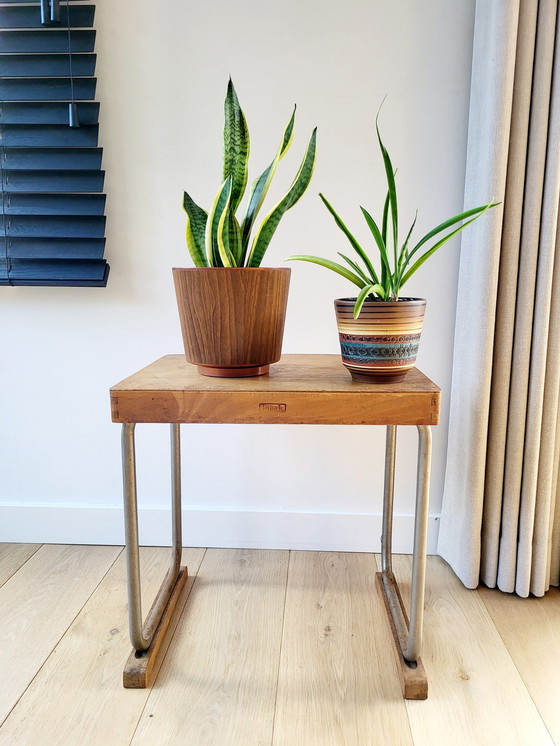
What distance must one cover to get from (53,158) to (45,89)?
169mm

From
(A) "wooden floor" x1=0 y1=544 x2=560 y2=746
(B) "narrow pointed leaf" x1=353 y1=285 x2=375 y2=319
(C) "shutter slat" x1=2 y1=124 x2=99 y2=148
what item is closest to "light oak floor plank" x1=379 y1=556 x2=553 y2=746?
(A) "wooden floor" x1=0 y1=544 x2=560 y2=746

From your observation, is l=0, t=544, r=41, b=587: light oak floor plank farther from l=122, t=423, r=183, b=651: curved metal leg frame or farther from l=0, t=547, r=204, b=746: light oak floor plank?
l=122, t=423, r=183, b=651: curved metal leg frame

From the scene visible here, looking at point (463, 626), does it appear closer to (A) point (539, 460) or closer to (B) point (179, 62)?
(A) point (539, 460)

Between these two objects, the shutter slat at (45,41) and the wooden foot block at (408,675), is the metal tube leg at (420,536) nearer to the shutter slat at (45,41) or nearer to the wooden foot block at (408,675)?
the wooden foot block at (408,675)

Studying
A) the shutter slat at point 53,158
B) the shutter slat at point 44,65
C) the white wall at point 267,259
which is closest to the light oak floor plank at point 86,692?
the white wall at point 267,259

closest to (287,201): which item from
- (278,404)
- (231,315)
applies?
(231,315)

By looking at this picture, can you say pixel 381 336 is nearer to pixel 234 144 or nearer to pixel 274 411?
pixel 274 411

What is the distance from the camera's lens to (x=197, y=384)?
106 cm

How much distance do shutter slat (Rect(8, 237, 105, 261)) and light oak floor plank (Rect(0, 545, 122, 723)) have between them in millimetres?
828

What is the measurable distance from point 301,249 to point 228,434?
0.55 metres

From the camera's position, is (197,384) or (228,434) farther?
(228,434)

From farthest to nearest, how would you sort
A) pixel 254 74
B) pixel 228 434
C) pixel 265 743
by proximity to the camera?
pixel 228 434 → pixel 254 74 → pixel 265 743

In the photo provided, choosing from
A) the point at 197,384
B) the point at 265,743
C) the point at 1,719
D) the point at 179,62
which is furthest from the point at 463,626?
the point at 179,62

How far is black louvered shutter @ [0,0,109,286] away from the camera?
56.9 inches
